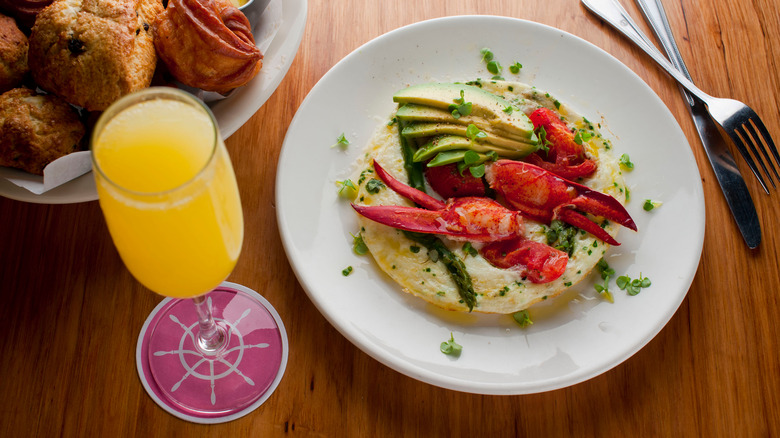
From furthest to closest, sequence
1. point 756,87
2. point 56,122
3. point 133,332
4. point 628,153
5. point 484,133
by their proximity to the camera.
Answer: point 756,87, point 628,153, point 484,133, point 133,332, point 56,122

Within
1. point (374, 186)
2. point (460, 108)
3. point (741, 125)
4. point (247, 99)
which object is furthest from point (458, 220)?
point (741, 125)

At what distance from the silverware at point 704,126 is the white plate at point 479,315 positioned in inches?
10.8

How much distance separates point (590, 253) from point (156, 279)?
4.64ft

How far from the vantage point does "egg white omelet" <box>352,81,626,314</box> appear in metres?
1.99

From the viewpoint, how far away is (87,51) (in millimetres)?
1710

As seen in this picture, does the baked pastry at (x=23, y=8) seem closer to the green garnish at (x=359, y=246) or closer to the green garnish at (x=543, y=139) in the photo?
the green garnish at (x=359, y=246)

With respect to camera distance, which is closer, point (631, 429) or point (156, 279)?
point (156, 279)

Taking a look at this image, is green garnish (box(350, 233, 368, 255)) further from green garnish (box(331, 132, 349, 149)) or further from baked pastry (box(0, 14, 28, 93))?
baked pastry (box(0, 14, 28, 93))

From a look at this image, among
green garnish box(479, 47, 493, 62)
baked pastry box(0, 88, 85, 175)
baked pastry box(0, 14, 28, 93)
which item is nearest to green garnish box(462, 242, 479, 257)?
green garnish box(479, 47, 493, 62)

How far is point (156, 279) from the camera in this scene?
1.42m

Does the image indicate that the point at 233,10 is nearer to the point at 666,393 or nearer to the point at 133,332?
the point at 133,332

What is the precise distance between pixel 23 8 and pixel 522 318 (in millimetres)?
1868

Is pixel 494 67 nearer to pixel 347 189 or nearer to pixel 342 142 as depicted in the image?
pixel 342 142

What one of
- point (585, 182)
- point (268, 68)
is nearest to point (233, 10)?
point (268, 68)
